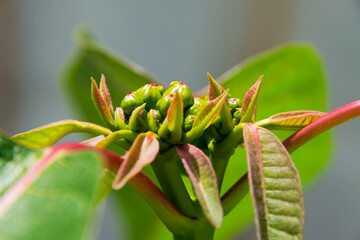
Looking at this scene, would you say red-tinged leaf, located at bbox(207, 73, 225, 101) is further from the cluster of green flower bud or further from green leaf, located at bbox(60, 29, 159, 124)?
A: green leaf, located at bbox(60, 29, 159, 124)

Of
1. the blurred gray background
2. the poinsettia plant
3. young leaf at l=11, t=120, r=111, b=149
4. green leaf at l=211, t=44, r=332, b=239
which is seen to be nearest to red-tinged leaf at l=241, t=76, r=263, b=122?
the poinsettia plant

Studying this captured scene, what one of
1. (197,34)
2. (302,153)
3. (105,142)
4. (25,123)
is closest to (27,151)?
(105,142)

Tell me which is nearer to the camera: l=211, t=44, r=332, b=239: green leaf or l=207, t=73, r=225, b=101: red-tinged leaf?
l=207, t=73, r=225, b=101: red-tinged leaf

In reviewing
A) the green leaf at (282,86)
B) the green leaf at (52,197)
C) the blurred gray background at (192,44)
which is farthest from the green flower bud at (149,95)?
the blurred gray background at (192,44)

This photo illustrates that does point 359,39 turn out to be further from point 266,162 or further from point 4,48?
point 266,162

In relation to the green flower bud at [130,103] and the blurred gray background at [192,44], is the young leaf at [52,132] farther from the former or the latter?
the blurred gray background at [192,44]
